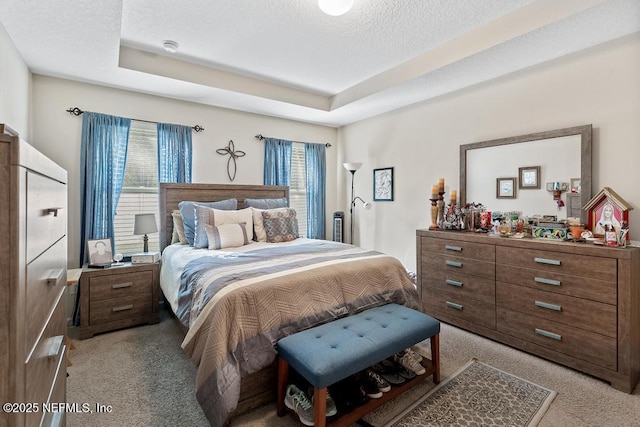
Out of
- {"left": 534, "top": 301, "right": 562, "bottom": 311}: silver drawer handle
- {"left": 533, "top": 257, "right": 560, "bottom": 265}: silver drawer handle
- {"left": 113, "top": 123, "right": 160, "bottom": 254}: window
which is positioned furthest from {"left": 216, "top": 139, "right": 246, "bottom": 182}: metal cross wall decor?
{"left": 534, "top": 301, "right": 562, "bottom": 311}: silver drawer handle

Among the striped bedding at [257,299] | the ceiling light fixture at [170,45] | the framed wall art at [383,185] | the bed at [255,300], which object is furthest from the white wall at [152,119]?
the striped bedding at [257,299]

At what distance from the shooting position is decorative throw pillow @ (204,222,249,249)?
10.0 ft

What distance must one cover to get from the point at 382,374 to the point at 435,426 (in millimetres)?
394

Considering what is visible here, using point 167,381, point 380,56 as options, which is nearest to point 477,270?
point 380,56

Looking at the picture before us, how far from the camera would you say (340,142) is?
5207 millimetres

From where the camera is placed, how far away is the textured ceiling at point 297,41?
214cm

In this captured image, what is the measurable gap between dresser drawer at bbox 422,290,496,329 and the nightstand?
9.38 feet

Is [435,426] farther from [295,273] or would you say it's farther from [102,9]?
[102,9]

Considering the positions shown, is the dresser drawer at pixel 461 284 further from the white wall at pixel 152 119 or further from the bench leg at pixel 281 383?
the white wall at pixel 152 119

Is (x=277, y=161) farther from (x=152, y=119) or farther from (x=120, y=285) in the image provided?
(x=120, y=285)

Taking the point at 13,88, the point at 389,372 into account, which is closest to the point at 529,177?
the point at 389,372

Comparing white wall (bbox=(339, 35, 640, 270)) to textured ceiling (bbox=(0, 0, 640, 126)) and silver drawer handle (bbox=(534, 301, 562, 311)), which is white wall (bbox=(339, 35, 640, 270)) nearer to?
textured ceiling (bbox=(0, 0, 640, 126))

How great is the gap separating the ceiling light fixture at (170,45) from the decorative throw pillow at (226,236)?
170 cm

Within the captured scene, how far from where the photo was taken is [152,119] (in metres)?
3.54
